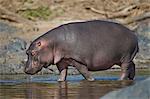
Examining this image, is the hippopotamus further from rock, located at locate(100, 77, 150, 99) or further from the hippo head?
rock, located at locate(100, 77, 150, 99)

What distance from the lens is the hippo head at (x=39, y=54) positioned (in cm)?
1234

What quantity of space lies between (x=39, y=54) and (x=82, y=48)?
2.55 feet

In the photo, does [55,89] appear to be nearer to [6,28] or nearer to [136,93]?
[136,93]

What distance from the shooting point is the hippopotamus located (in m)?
12.2

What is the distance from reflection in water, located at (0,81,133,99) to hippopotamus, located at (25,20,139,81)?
0.52 meters

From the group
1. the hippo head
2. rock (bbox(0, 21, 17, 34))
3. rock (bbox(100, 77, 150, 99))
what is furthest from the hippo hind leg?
rock (bbox(0, 21, 17, 34))

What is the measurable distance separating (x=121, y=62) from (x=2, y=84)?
2249 mm

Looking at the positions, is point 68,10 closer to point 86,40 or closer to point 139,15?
point 139,15

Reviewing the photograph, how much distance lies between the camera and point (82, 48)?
12.2 meters

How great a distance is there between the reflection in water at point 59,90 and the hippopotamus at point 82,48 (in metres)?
0.52

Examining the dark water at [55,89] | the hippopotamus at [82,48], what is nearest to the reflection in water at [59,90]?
the dark water at [55,89]

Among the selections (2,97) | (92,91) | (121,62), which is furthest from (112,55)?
(2,97)

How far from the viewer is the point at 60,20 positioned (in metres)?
20.4

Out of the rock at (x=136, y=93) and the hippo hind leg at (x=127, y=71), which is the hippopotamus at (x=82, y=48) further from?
the rock at (x=136, y=93)
